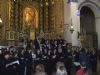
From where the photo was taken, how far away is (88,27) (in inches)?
1136

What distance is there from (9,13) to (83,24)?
30.3 feet

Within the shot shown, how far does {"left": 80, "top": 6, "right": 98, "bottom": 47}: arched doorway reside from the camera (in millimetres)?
27452

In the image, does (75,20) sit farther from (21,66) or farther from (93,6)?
(21,66)


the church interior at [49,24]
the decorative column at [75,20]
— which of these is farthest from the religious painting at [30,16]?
the decorative column at [75,20]

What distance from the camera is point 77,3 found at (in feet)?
79.8

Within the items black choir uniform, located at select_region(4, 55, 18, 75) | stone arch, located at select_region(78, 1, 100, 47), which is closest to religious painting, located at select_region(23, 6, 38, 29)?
stone arch, located at select_region(78, 1, 100, 47)

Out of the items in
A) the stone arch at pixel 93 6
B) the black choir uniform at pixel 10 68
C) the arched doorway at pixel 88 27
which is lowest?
Answer: the black choir uniform at pixel 10 68

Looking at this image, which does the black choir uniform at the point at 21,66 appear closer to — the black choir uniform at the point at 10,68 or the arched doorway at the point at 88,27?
the black choir uniform at the point at 10,68

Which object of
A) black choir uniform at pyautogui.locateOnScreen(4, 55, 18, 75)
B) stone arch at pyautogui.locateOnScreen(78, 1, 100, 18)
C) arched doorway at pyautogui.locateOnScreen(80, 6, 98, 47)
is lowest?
black choir uniform at pyautogui.locateOnScreen(4, 55, 18, 75)

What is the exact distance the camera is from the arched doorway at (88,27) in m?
27.5

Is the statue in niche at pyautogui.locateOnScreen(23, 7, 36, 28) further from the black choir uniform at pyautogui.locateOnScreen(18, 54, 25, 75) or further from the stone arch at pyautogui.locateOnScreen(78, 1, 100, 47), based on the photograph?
the black choir uniform at pyautogui.locateOnScreen(18, 54, 25, 75)

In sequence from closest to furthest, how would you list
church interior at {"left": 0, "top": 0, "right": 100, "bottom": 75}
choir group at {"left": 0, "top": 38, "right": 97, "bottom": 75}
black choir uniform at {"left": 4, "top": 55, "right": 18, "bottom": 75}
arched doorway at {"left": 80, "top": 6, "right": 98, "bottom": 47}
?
black choir uniform at {"left": 4, "top": 55, "right": 18, "bottom": 75}
choir group at {"left": 0, "top": 38, "right": 97, "bottom": 75}
church interior at {"left": 0, "top": 0, "right": 100, "bottom": 75}
arched doorway at {"left": 80, "top": 6, "right": 98, "bottom": 47}

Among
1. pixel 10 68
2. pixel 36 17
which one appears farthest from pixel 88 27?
pixel 10 68

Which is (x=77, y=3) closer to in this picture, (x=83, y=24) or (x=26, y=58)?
(x=83, y=24)
